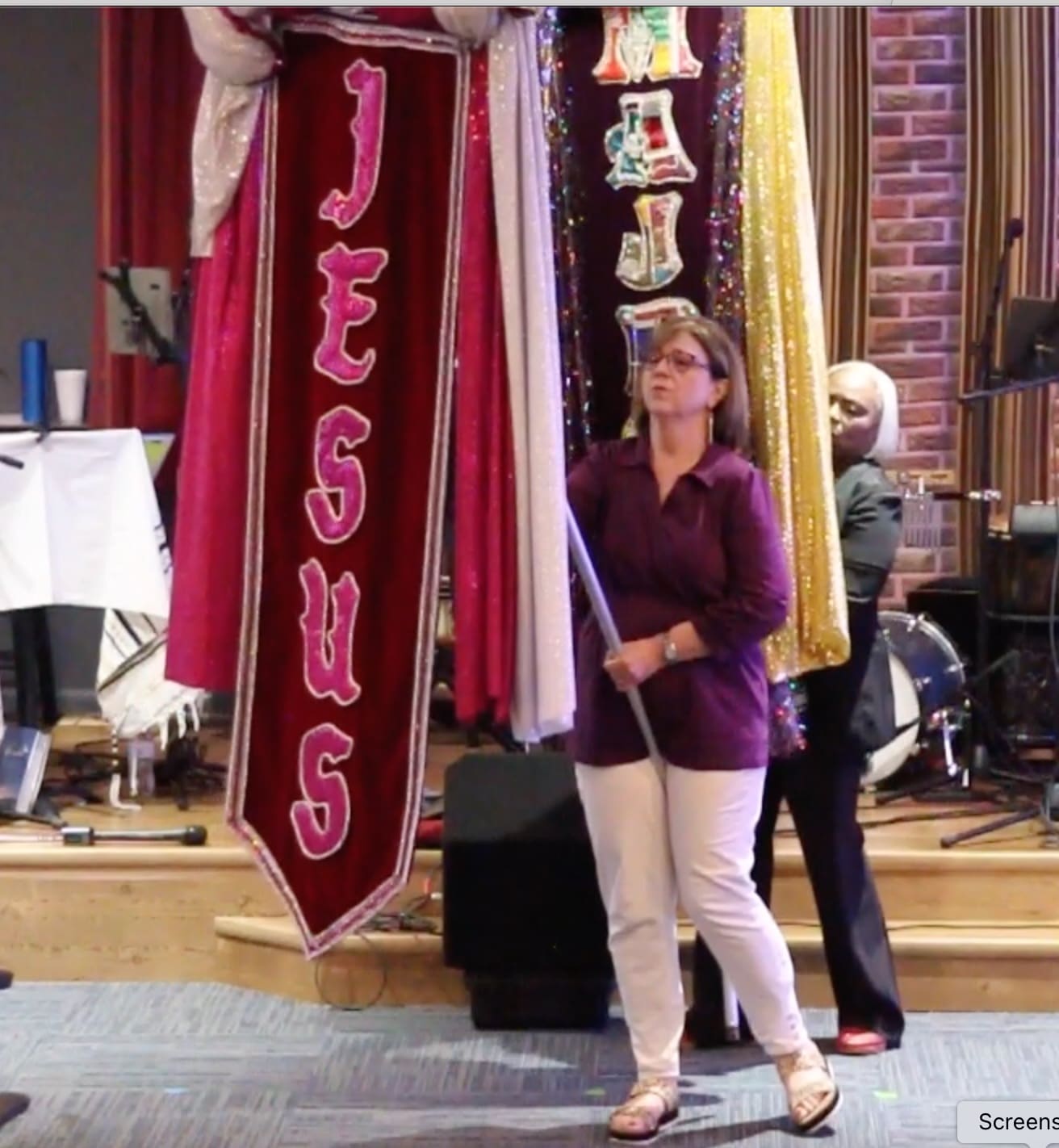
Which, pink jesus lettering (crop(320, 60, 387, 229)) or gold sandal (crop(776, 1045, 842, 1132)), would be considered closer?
pink jesus lettering (crop(320, 60, 387, 229))

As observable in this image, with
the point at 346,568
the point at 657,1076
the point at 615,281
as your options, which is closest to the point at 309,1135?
the point at 657,1076

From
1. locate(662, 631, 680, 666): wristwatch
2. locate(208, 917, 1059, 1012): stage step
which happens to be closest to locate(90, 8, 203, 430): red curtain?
locate(208, 917, 1059, 1012): stage step

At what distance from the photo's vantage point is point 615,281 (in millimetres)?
3709

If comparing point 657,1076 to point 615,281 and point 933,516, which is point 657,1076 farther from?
point 933,516

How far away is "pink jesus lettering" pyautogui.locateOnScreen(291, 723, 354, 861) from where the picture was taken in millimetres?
3219

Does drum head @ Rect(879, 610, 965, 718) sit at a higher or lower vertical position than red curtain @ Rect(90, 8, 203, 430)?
lower

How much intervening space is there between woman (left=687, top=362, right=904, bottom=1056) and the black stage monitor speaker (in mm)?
272

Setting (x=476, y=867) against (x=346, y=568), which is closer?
(x=346, y=568)

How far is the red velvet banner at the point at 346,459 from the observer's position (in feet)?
10.1

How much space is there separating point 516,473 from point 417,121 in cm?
54

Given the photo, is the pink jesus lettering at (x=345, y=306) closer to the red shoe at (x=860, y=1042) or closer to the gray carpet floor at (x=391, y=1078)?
the gray carpet floor at (x=391, y=1078)

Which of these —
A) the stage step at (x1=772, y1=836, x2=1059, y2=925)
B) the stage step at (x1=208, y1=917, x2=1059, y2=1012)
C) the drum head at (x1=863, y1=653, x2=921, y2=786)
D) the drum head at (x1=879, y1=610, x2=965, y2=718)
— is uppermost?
the drum head at (x1=879, y1=610, x2=965, y2=718)

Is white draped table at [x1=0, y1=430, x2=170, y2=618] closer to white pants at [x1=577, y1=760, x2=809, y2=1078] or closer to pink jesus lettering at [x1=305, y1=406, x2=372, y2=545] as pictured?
white pants at [x1=577, y1=760, x2=809, y2=1078]

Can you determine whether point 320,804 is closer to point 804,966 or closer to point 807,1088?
point 807,1088
